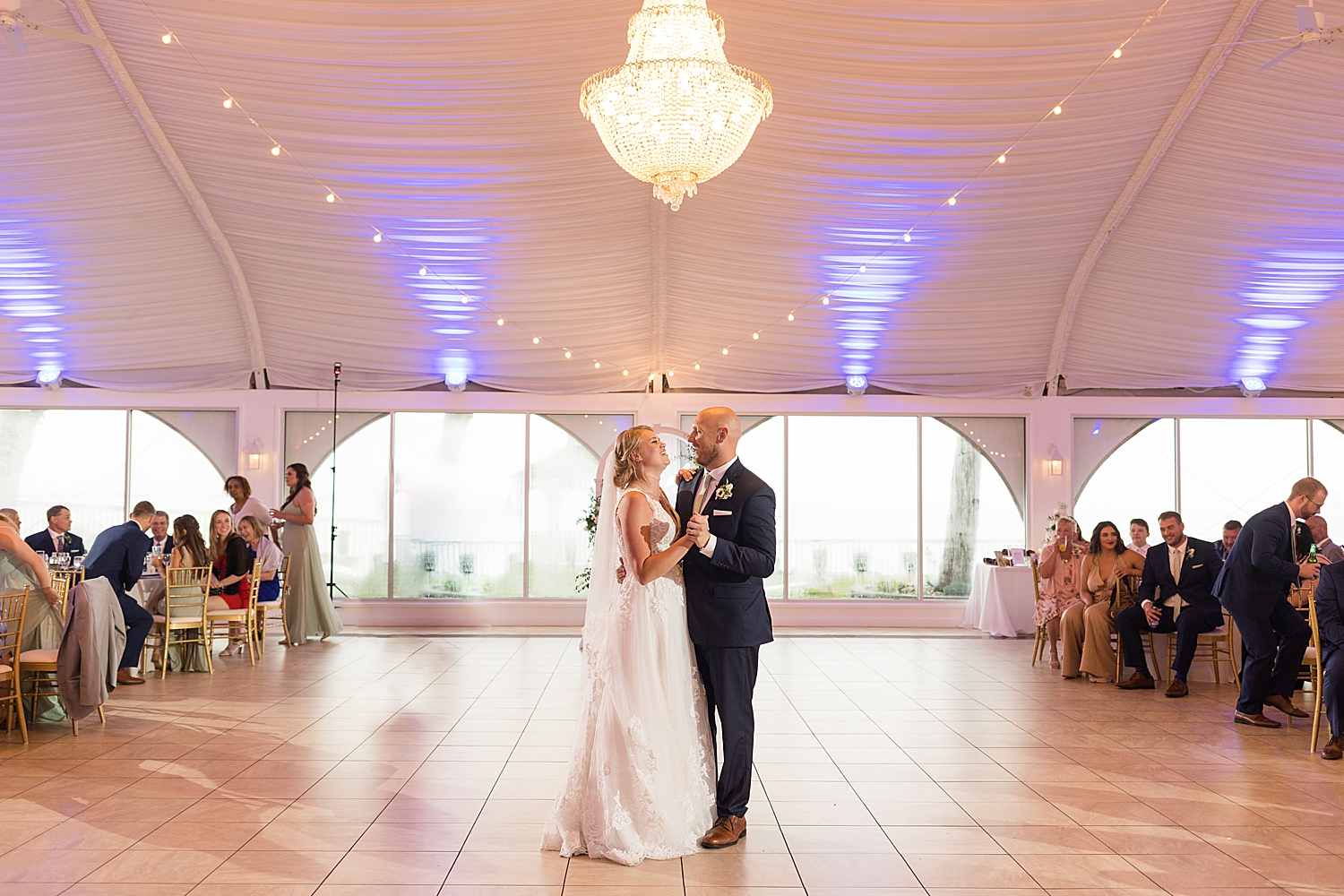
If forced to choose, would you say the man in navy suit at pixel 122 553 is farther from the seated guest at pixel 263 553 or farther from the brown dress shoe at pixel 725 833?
the brown dress shoe at pixel 725 833

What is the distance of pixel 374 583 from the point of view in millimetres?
12195

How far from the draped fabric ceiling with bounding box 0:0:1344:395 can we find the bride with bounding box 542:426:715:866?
4.52 meters

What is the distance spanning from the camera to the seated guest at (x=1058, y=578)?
8.82 m

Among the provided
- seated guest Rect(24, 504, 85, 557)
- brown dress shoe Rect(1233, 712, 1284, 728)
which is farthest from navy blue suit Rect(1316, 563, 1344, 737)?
seated guest Rect(24, 504, 85, 557)

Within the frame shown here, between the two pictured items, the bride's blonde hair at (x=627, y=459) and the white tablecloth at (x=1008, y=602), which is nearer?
the bride's blonde hair at (x=627, y=459)

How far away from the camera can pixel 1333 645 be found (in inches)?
223

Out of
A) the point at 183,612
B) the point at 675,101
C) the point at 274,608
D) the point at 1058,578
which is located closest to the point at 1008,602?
the point at 1058,578

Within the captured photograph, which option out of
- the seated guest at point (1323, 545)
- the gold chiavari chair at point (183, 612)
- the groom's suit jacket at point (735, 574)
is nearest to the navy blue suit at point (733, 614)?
the groom's suit jacket at point (735, 574)

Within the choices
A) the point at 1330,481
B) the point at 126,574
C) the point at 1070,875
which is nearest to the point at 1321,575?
the point at 1070,875

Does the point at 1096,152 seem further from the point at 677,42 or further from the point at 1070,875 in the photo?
the point at 1070,875

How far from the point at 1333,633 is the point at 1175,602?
226 cm

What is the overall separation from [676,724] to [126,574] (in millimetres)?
4611

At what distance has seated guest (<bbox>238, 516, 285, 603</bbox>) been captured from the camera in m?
9.42

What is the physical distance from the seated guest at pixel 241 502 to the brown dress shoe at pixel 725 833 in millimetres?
7049
